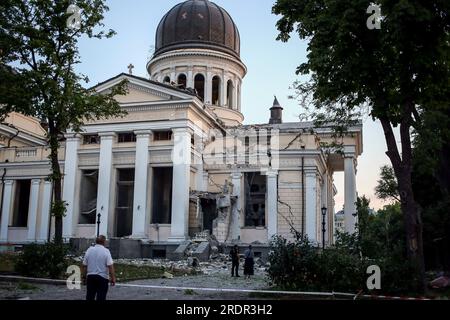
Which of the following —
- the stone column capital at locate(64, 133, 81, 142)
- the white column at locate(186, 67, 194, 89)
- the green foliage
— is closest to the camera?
the green foliage

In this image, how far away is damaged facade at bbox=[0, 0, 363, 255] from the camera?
115 ft

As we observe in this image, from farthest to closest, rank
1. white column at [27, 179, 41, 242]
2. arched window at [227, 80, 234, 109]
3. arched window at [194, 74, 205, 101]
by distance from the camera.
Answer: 1. arched window at [227, 80, 234, 109]
2. arched window at [194, 74, 205, 101]
3. white column at [27, 179, 41, 242]

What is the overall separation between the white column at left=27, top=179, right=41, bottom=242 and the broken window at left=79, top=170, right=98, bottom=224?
4258 mm

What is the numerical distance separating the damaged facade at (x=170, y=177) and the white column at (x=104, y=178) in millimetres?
74

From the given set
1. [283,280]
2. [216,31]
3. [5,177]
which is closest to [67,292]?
[283,280]

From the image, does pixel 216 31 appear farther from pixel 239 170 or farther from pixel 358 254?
pixel 358 254

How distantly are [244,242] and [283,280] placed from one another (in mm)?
20071

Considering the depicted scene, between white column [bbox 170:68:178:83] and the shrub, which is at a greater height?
white column [bbox 170:68:178:83]

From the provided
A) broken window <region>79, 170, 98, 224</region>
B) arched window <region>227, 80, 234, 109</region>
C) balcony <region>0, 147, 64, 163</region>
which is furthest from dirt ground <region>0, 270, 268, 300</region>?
arched window <region>227, 80, 234, 109</region>

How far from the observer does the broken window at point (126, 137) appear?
37.8m

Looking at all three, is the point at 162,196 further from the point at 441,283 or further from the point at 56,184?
the point at 441,283

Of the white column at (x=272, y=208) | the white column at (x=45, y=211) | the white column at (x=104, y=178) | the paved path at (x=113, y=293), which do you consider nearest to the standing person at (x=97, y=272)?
the paved path at (x=113, y=293)

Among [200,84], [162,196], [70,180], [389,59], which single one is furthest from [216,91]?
[389,59]

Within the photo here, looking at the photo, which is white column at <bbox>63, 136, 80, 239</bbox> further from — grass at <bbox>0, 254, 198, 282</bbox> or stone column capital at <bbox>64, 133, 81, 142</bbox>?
grass at <bbox>0, 254, 198, 282</bbox>
